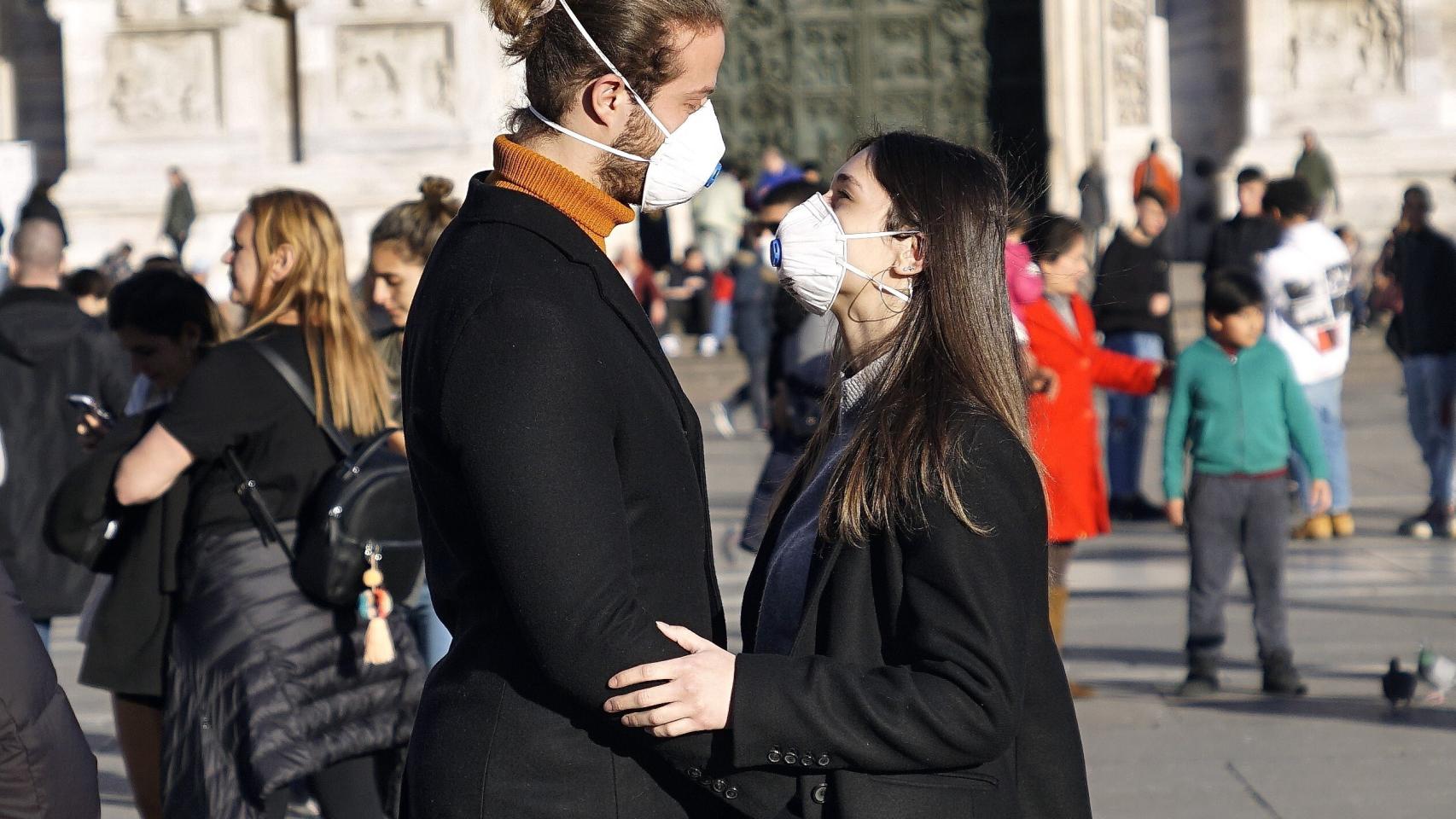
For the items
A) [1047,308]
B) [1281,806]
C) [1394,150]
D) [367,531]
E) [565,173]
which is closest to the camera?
[565,173]

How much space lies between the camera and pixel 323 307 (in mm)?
4098

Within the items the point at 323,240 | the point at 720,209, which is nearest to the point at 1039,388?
the point at 323,240

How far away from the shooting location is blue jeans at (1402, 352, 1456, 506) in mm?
9719

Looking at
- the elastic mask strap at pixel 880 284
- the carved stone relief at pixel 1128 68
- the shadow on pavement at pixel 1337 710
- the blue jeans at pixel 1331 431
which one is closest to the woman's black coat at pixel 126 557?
the elastic mask strap at pixel 880 284

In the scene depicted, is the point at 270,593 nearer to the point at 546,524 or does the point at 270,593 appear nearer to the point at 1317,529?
the point at 546,524

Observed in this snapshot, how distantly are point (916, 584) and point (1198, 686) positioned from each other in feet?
15.2

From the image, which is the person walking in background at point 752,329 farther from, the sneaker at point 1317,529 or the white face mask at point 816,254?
the white face mask at point 816,254

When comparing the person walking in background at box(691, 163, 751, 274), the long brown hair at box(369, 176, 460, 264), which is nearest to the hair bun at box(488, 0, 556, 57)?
the long brown hair at box(369, 176, 460, 264)

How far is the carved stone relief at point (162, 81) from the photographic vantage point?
1830 centimetres

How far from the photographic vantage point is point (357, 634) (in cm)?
400

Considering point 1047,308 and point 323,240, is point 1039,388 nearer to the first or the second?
point 1047,308

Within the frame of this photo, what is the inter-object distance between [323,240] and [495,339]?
221 centimetres

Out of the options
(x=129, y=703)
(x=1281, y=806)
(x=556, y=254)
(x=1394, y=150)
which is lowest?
(x=1281, y=806)

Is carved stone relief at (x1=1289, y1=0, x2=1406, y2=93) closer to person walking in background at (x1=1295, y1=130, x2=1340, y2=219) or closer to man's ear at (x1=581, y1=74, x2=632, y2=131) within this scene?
person walking in background at (x1=1295, y1=130, x2=1340, y2=219)
